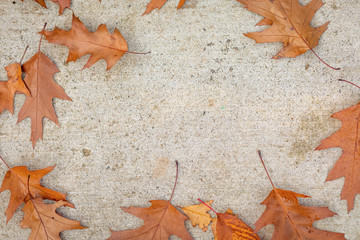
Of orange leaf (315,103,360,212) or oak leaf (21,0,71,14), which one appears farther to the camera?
oak leaf (21,0,71,14)

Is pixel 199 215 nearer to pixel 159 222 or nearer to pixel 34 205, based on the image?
pixel 159 222

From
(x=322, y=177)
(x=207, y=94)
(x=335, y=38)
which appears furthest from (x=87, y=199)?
(x=335, y=38)

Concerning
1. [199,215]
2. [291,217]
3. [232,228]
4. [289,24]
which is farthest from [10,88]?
[291,217]

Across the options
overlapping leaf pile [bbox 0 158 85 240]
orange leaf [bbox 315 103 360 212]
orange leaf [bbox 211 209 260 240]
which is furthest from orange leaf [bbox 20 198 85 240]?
orange leaf [bbox 315 103 360 212]

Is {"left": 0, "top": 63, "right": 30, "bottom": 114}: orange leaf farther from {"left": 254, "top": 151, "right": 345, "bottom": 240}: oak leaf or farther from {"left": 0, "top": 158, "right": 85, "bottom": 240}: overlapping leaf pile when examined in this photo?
{"left": 254, "top": 151, "right": 345, "bottom": 240}: oak leaf

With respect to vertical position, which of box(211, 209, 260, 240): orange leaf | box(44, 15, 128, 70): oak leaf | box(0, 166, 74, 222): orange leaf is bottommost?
box(211, 209, 260, 240): orange leaf

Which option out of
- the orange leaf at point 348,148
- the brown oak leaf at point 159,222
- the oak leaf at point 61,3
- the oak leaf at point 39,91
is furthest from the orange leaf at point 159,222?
the oak leaf at point 61,3

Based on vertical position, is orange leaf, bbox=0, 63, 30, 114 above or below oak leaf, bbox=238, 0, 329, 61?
below
